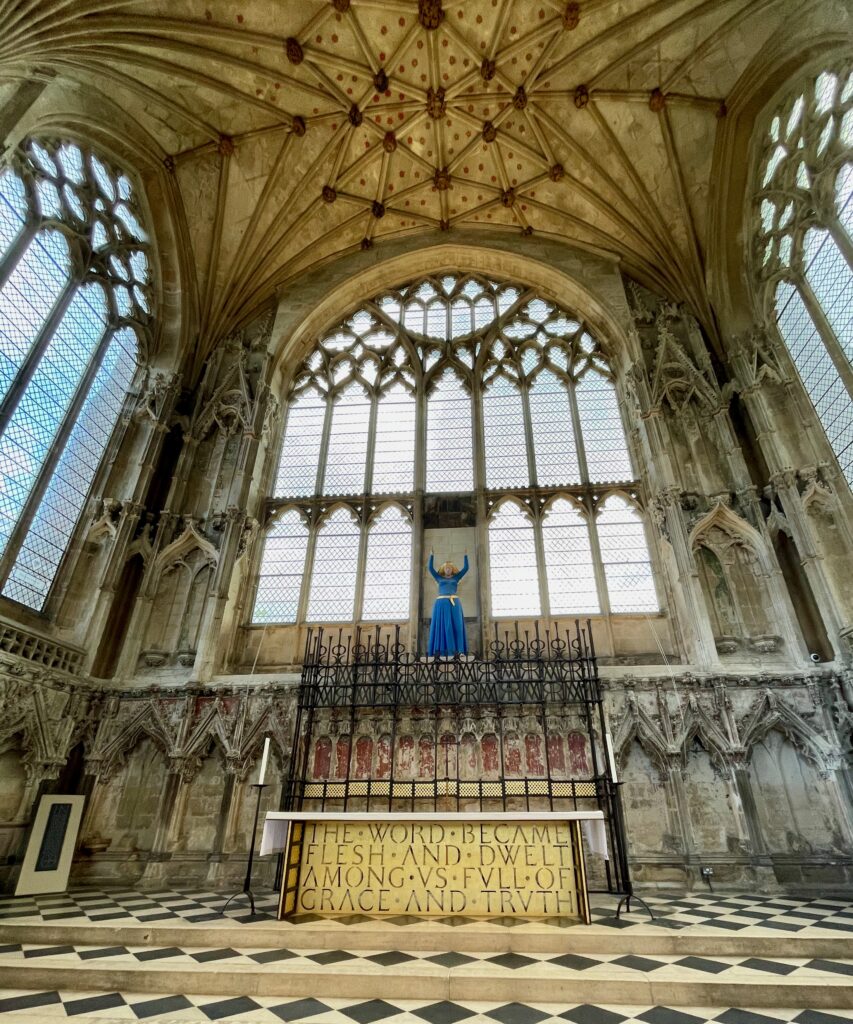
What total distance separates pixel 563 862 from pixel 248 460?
10266mm

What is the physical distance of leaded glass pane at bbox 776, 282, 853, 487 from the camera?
9.81 metres

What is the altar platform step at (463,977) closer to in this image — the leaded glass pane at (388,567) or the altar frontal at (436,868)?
the altar frontal at (436,868)

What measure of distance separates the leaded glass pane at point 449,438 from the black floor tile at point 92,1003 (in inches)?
412

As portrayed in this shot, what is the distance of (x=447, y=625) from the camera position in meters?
→ 10.3

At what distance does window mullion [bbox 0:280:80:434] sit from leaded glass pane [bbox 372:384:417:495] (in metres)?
7.16

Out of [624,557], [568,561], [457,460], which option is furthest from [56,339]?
[624,557]

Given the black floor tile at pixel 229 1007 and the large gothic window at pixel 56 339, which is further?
the large gothic window at pixel 56 339

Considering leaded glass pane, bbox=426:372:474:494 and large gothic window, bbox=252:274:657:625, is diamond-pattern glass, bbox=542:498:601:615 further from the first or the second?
leaded glass pane, bbox=426:372:474:494

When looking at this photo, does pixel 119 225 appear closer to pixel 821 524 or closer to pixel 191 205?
pixel 191 205

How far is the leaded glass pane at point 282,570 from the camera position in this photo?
12.1 meters

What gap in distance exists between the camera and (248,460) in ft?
42.5

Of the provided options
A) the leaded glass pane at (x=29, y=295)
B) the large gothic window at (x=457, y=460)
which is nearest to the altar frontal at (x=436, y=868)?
the large gothic window at (x=457, y=460)

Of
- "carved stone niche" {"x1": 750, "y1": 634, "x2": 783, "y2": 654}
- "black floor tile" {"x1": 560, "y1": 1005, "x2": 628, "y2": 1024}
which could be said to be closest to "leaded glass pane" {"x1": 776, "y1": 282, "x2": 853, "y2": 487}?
"carved stone niche" {"x1": 750, "y1": 634, "x2": 783, "y2": 654}

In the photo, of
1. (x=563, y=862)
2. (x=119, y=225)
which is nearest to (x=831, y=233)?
(x=563, y=862)
